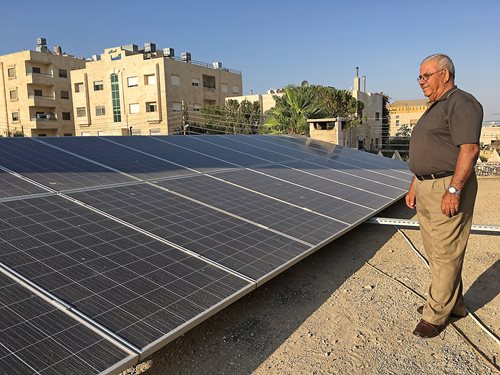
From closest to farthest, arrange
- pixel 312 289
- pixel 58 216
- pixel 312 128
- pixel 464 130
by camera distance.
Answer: pixel 464 130 < pixel 58 216 < pixel 312 289 < pixel 312 128

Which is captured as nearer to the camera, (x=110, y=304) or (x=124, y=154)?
(x=110, y=304)

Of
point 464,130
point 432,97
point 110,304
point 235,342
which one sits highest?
point 432,97

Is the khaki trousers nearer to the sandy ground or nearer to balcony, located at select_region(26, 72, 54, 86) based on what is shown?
the sandy ground

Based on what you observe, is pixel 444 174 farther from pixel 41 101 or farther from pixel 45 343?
pixel 41 101

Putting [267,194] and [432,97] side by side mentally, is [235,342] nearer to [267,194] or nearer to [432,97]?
[267,194]

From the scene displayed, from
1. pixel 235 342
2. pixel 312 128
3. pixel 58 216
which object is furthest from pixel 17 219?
pixel 312 128

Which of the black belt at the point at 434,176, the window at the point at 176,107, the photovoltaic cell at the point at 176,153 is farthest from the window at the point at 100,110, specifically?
the black belt at the point at 434,176

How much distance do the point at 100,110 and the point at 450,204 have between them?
58.9 meters

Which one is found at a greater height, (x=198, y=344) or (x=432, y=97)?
(x=432, y=97)

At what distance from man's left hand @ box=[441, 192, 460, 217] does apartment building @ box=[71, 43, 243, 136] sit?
45.9 meters

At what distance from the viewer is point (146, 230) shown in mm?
4164

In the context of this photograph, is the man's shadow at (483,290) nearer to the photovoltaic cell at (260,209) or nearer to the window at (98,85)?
the photovoltaic cell at (260,209)

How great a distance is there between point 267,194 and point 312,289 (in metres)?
1.88

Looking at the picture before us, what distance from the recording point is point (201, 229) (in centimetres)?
451
